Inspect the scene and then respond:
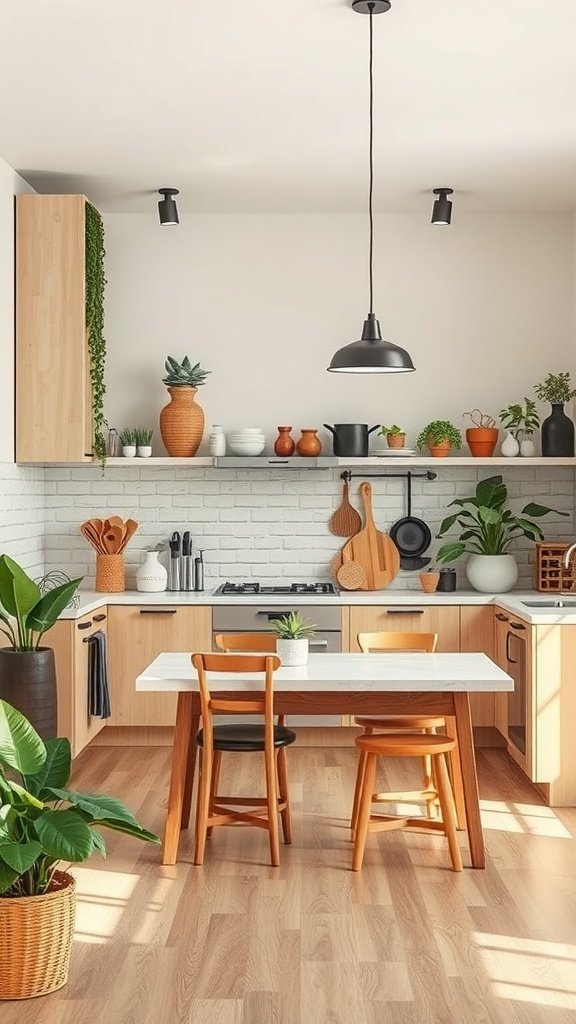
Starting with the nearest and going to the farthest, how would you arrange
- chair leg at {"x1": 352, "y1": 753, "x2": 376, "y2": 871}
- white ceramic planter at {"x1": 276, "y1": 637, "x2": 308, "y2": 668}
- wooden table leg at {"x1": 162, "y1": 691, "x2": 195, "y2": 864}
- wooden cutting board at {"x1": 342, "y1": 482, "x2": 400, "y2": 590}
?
chair leg at {"x1": 352, "y1": 753, "x2": 376, "y2": 871}
wooden table leg at {"x1": 162, "y1": 691, "x2": 195, "y2": 864}
white ceramic planter at {"x1": 276, "y1": 637, "x2": 308, "y2": 668}
wooden cutting board at {"x1": 342, "y1": 482, "x2": 400, "y2": 590}

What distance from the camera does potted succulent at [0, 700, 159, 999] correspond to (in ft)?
11.9

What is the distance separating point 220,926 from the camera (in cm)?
418

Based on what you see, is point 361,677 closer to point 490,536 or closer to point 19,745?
point 19,745

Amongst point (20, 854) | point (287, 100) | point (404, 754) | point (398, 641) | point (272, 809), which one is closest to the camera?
point (20, 854)

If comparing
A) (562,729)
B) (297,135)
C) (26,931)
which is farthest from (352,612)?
(26,931)

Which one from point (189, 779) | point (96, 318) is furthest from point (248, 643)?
point (96, 318)

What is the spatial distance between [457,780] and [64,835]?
2146mm

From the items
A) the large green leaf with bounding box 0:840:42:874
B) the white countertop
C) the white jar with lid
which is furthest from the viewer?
the white jar with lid

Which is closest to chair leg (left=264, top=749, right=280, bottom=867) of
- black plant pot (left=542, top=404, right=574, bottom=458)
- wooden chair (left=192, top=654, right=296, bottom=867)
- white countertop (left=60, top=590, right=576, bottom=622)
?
wooden chair (left=192, top=654, right=296, bottom=867)

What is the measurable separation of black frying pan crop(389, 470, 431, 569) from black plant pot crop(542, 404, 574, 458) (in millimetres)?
885

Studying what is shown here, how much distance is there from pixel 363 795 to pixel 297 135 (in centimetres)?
306

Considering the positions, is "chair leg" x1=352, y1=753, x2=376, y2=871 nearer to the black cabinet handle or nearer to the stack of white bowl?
the black cabinet handle

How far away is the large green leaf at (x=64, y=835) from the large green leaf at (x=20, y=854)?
4 centimetres

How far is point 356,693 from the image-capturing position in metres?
4.90
